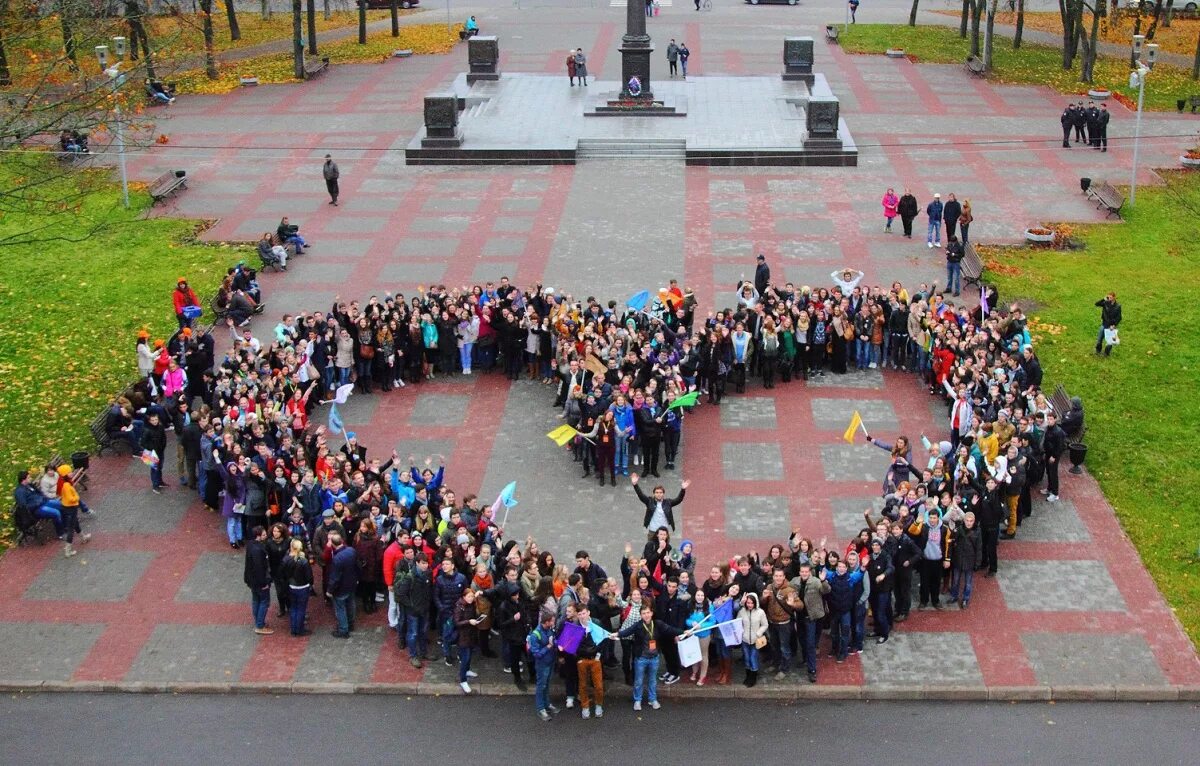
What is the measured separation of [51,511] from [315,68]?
111 ft

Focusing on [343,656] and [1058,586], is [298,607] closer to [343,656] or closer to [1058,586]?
[343,656]

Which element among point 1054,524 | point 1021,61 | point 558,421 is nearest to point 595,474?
point 558,421

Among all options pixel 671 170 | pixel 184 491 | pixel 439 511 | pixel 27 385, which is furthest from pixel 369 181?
pixel 439 511

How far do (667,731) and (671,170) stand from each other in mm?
24736

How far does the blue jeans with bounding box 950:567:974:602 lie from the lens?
57.8 ft

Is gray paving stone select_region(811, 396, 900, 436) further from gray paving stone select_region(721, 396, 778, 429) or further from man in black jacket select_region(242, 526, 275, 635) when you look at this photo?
man in black jacket select_region(242, 526, 275, 635)

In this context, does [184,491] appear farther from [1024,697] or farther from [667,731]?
[1024,697]

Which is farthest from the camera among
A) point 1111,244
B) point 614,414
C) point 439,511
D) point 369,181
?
point 369,181

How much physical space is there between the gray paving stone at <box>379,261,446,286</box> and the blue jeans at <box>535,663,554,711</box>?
50.2 ft

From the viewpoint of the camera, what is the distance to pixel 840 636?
54.5 ft

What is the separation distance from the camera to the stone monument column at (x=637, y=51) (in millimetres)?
42469

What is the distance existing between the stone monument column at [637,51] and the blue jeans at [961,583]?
27415 mm

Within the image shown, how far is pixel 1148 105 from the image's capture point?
43750 mm

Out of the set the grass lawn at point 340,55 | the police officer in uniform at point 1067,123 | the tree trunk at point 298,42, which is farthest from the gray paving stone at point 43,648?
the tree trunk at point 298,42
